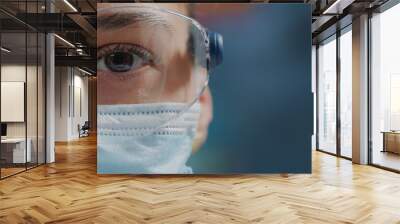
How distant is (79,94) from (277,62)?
13250 millimetres

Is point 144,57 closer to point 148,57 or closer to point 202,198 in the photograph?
point 148,57

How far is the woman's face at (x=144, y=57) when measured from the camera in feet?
20.1

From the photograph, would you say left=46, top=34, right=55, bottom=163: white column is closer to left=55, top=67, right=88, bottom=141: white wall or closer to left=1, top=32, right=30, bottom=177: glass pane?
left=1, top=32, right=30, bottom=177: glass pane

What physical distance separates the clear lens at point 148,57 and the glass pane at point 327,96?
511 cm

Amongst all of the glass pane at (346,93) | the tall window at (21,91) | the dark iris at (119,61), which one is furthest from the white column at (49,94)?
the glass pane at (346,93)

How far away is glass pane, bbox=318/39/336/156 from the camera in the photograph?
982 cm

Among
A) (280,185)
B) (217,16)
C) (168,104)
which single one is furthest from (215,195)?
(217,16)

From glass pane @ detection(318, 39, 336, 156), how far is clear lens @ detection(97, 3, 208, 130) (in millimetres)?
5106

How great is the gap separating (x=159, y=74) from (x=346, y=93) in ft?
16.8

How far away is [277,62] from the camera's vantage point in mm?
6199

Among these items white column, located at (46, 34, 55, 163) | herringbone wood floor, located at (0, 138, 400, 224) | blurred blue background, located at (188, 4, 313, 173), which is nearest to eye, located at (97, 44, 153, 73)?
blurred blue background, located at (188, 4, 313, 173)

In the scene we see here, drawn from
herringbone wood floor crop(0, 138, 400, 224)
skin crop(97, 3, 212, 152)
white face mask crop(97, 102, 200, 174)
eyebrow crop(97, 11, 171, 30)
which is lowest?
herringbone wood floor crop(0, 138, 400, 224)

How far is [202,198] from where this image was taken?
4.75 metres

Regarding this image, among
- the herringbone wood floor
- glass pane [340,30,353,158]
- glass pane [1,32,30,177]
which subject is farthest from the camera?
glass pane [340,30,353,158]
